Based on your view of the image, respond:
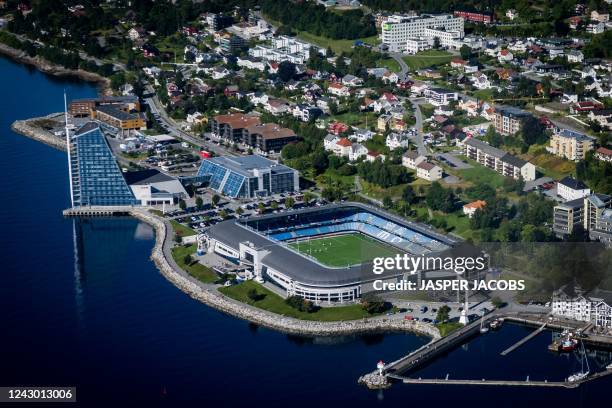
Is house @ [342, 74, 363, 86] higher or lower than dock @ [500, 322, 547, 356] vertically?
lower

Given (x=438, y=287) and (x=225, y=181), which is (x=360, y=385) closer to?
(x=438, y=287)

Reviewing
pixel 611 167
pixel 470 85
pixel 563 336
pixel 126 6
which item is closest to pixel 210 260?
pixel 563 336

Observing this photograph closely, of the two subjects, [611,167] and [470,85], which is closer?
[611,167]

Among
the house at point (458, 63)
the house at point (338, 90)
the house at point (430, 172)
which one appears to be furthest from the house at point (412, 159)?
the house at point (458, 63)

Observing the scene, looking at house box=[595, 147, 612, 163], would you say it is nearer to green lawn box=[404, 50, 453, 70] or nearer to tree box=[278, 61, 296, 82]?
green lawn box=[404, 50, 453, 70]

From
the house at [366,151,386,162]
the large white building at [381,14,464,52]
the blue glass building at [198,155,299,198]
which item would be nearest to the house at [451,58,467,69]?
the large white building at [381,14,464,52]

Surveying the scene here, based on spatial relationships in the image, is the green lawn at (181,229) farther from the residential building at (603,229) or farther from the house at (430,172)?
the residential building at (603,229)

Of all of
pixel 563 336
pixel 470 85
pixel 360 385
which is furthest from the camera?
pixel 470 85
